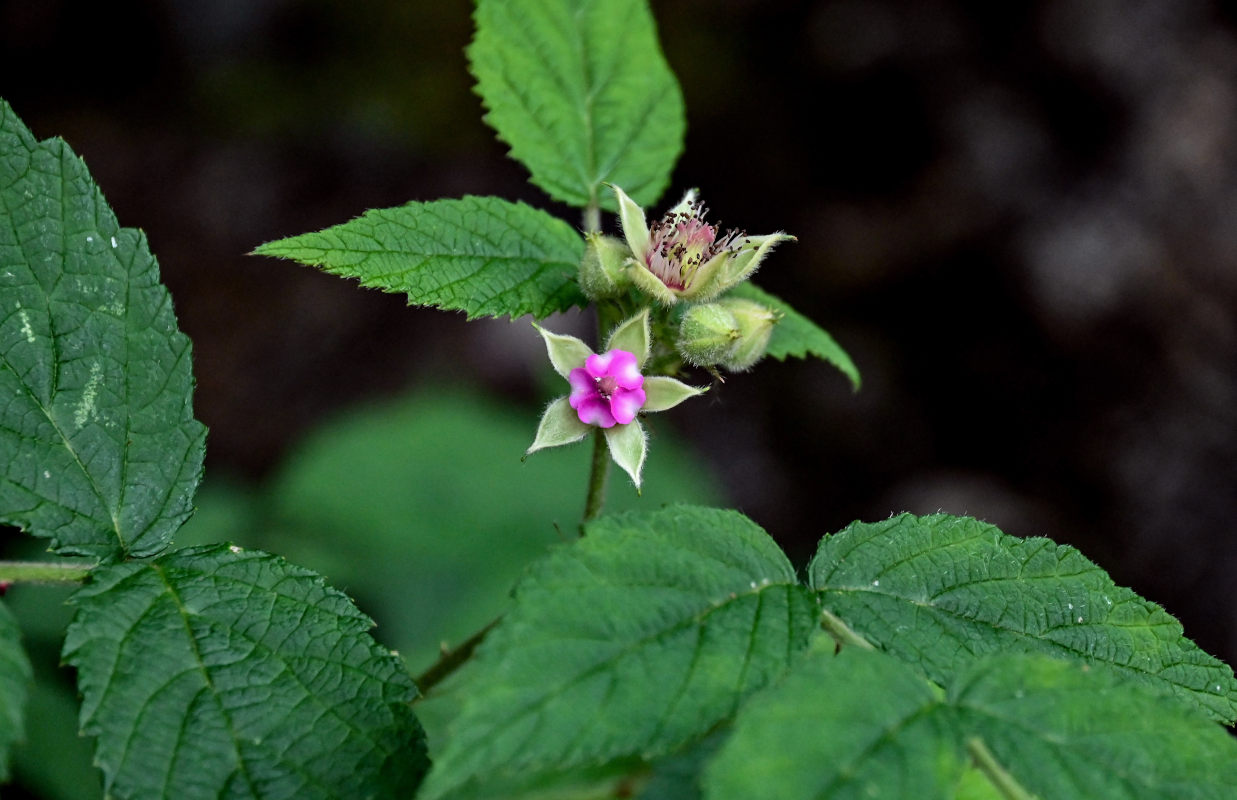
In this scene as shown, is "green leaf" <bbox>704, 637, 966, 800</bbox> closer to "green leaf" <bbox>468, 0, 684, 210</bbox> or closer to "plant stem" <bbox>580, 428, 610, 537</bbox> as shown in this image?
"plant stem" <bbox>580, 428, 610, 537</bbox>

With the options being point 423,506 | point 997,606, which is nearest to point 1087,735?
point 997,606

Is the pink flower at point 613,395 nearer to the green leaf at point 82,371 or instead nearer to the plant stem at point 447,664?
the plant stem at point 447,664

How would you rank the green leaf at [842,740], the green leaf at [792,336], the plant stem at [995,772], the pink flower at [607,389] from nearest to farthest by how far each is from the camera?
the green leaf at [842,740] < the plant stem at [995,772] < the pink flower at [607,389] < the green leaf at [792,336]

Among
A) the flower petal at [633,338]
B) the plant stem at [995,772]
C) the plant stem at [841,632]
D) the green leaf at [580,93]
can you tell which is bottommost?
the plant stem at [995,772]

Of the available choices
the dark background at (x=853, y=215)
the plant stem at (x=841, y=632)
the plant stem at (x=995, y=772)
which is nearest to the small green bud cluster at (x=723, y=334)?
the plant stem at (x=841, y=632)

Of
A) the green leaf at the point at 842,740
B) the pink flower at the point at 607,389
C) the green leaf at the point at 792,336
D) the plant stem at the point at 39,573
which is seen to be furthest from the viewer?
the green leaf at the point at 792,336

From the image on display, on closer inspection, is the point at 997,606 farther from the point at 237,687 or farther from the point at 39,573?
the point at 39,573

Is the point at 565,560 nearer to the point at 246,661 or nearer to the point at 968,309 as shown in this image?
the point at 246,661

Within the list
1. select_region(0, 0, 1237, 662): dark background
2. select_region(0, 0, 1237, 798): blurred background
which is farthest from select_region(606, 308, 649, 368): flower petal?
select_region(0, 0, 1237, 662): dark background
